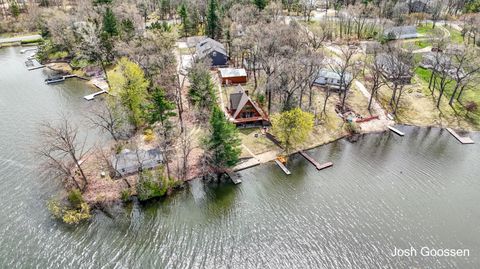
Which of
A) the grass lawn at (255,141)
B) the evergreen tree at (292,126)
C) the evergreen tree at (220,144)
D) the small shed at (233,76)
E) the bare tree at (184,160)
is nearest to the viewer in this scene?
the evergreen tree at (220,144)

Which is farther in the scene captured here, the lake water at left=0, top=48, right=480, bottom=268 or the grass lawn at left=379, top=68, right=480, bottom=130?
the grass lawn at left=379, top=68, right=480, bottom=130

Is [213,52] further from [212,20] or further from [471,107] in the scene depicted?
[471,107]

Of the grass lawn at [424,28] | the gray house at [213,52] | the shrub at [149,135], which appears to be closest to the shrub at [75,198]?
the shrub at [149,135]

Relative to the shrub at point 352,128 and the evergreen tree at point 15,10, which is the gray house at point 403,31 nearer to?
the shrub at point 352,128

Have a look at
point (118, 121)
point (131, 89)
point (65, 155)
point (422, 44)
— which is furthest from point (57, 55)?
point (422, 44)

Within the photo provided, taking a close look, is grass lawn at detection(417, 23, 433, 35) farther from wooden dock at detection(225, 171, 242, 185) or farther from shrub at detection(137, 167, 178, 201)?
shrub at detection(137, 167, 178, 201)

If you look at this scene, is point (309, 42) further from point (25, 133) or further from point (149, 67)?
point (25, 133)
